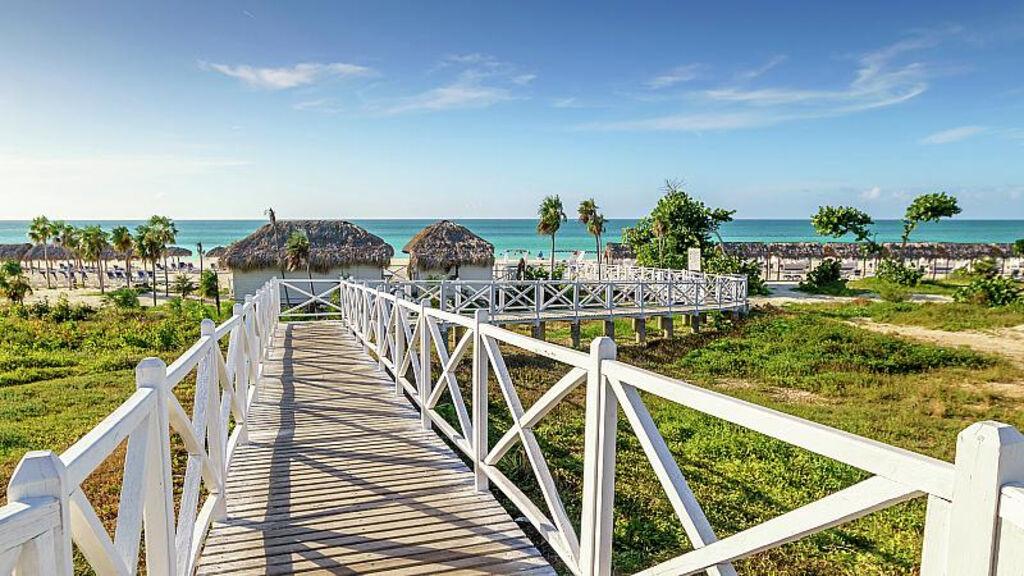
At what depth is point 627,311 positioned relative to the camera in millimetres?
15320

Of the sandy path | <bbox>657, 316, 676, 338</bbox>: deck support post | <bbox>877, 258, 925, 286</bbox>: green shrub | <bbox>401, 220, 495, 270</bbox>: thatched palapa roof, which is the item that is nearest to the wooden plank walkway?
<bbox>657, 316, 676, 338</bbox>: deck support post

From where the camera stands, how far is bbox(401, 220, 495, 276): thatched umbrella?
24.5 metres

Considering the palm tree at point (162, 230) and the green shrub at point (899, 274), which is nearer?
the green shrub at point (899, 274)

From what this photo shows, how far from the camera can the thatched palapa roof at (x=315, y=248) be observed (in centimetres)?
2412

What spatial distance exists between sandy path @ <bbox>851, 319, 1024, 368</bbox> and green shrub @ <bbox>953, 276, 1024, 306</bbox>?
3735mm

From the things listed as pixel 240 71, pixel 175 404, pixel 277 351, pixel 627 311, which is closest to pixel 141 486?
pixel 175 404

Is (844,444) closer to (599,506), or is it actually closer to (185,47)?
(599,506)

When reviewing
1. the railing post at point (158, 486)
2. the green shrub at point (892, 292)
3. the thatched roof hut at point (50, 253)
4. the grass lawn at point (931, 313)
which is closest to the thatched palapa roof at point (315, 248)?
the grass lawn at point (931, 313)

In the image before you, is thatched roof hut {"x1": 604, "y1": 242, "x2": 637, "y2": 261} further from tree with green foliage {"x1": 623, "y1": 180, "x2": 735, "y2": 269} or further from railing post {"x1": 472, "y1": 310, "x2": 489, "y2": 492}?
railing post {"x1": 472, "y1": 310, "x2": 489, "y2": 492}

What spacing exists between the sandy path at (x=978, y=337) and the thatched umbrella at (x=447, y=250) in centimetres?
1445

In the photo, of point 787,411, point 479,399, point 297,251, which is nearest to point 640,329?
point 787,411

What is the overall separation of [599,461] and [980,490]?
4.66 feet

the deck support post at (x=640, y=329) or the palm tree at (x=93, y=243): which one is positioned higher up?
the palm tree at (x=93, y=243)

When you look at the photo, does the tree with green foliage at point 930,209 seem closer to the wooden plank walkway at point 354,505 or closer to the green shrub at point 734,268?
the green shrub at point 734,268
